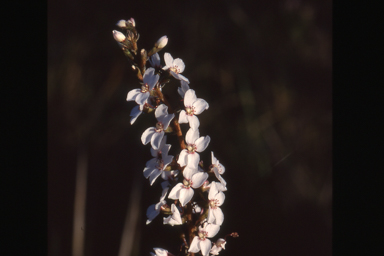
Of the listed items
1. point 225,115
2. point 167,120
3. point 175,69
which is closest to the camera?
point 167,120

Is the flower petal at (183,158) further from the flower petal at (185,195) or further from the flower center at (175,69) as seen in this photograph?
the flower center at (175,69)

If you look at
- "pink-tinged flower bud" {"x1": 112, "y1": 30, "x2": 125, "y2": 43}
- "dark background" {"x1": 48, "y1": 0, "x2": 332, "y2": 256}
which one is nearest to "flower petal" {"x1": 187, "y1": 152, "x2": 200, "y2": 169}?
"pink-tinged flower bud" {"x1": 112, "y1": 30, "x2": 125, "y2": 43}

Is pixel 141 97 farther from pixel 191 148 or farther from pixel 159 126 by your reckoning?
pixel 191 148

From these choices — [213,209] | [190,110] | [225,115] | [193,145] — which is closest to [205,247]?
[213,209]

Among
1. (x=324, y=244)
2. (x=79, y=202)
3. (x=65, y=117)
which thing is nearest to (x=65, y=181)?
(x=79, y=202)

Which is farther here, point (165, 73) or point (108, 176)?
point (108, 176)

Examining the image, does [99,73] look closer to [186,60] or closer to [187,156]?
[186,60]
